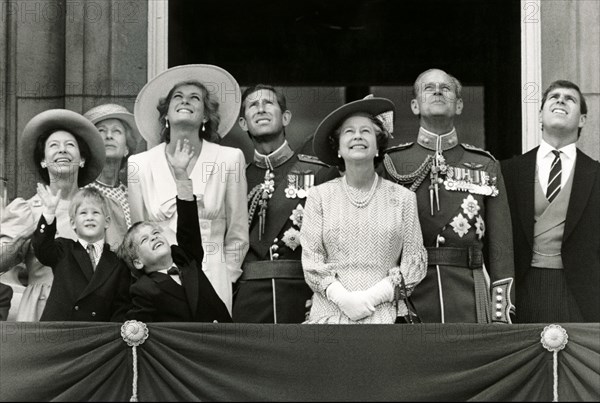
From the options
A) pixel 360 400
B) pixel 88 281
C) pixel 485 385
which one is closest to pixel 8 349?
pixel 88 281

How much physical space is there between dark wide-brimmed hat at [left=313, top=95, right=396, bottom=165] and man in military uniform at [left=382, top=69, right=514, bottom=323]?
252 millimetres

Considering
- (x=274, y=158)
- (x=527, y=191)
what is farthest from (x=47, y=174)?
(x=527, y=191)

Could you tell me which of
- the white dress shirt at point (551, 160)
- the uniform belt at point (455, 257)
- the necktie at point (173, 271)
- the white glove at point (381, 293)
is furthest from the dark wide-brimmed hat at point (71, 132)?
the white dress shirt at point (551, 160)

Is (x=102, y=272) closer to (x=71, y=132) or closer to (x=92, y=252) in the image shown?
(x=92, y=252)

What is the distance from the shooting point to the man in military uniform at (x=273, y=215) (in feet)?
27.1

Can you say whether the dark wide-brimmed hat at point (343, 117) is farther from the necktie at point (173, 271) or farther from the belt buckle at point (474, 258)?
the necktie at point (173, 271)

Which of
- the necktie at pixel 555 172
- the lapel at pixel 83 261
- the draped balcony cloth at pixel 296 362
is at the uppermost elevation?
the necktie at pixel 555 172

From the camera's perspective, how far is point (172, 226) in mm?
8273

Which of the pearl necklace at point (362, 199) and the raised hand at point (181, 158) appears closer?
the pearl necklace at point (362, 199)

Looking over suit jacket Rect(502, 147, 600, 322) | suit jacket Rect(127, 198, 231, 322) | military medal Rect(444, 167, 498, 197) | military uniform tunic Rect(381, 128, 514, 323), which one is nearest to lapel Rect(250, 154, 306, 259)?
suit jacket Rect(127, 198, 231, 322)

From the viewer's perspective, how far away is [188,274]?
7.98 metres

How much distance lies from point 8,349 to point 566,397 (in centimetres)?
271

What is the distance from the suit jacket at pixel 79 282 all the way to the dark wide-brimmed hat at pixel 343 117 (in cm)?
121

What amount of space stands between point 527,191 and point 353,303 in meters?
1.28
